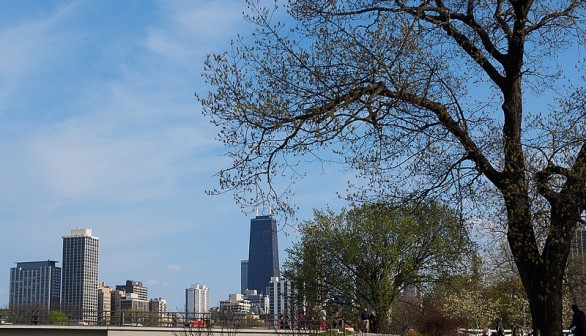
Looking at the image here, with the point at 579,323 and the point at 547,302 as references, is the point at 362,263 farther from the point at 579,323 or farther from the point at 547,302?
the point at 547,302

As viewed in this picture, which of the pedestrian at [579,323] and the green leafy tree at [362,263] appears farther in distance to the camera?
the green leafy tree at [362,263]

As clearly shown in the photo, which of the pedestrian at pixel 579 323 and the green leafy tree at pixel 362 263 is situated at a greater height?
the green leafy tree at pixel 362 263

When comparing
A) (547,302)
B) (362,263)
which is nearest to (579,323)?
(547,302)

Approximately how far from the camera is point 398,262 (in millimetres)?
55062

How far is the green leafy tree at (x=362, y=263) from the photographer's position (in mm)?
54531

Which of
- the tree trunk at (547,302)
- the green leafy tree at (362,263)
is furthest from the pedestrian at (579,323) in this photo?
the green leafy tree at (362,263)

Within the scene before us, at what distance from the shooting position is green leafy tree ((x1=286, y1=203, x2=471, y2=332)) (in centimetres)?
5453

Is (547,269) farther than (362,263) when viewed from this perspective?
No

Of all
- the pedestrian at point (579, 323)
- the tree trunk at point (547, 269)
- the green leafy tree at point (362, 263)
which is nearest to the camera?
the tree trunk at point (547, 269)

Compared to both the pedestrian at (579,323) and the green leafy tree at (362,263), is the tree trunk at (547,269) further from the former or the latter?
the green leafy tree at (362,263)

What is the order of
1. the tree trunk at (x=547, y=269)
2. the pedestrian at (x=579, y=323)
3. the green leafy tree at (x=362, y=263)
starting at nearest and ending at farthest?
the tree trunk at (x=547, y=269)
the pedestrian at (x=579, y=323)
the green leafy tree at (x=362, y=263)

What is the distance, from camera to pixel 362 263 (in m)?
56.3

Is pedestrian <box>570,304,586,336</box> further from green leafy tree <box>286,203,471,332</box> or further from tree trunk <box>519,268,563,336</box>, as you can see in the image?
green leafy tree <box>286,203,471,332</box>

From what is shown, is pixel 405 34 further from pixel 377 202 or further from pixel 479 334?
pixel 479 334
